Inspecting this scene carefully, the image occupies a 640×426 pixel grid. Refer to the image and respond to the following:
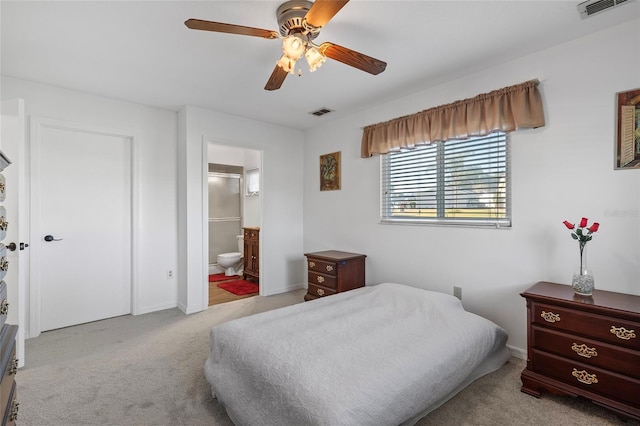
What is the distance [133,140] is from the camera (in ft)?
11.7

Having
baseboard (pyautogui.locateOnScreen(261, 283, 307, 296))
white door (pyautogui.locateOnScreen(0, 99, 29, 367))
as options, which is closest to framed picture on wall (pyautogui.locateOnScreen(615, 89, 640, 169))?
baseboard (pyautogui.locateOnScreen(261, 283, 307, 296))

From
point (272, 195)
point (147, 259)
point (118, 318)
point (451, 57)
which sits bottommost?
point (118, 318)

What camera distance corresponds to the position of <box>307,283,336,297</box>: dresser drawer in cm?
357

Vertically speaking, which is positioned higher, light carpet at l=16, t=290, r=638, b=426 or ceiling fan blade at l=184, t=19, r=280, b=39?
ceiling fan blade at l=184, t=19, r=280, b=39

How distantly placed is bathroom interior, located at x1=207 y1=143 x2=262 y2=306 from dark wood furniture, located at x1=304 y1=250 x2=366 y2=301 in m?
2.24

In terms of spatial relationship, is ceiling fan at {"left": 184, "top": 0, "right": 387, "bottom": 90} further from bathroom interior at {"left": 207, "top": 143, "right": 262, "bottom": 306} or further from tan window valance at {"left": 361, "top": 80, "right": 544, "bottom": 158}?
bathroom interior at {"left": 207, "top": 143, "right": 262, "bottom": 306}

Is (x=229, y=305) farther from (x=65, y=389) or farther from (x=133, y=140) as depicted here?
(x=133, y=140)

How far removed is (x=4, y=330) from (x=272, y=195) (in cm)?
336

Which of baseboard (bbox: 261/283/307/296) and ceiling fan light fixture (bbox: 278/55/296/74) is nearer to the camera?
ceiling fan light fixture (bbox: 278/55/296/74)

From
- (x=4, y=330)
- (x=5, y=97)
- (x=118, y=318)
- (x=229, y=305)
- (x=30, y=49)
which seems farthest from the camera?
(x=229, y=305)

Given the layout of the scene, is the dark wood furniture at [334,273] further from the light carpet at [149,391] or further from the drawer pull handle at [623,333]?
the drawer pull handle at [623,333]

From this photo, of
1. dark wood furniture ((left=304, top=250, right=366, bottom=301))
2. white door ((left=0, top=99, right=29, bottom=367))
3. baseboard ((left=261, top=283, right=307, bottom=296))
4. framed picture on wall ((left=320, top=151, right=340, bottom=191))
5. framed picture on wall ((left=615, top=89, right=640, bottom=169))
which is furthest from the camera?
baseboard ((left=261, top=283, right=307, bottom=296))

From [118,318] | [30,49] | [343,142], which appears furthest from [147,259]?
[343,142]

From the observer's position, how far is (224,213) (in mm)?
6039
